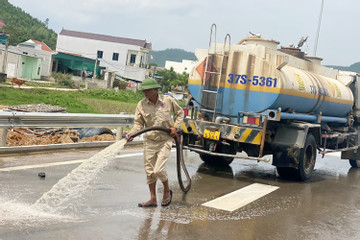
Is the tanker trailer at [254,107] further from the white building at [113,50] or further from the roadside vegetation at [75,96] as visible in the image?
the white building at [113,50]

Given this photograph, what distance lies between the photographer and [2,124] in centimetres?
902

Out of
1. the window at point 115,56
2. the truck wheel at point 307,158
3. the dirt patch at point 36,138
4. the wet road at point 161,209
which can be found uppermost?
the window at point 115,56

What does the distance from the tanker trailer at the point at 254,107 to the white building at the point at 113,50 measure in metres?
65.4

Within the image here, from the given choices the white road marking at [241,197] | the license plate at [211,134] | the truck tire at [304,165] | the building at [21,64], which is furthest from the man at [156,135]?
the building at [21,64]

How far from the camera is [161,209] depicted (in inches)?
251

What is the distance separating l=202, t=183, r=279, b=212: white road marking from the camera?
7027 mm

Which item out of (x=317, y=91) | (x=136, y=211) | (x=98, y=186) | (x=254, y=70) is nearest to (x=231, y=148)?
(x=254, y=70)

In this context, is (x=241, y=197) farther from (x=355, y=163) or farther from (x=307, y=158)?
(x=355, y=163)

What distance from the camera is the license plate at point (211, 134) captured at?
943 cm

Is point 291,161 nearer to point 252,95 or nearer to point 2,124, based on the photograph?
point 252,95

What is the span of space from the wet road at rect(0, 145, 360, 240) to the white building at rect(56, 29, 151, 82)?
6642 centimetres

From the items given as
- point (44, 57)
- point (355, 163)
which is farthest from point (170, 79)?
point (355, 163)

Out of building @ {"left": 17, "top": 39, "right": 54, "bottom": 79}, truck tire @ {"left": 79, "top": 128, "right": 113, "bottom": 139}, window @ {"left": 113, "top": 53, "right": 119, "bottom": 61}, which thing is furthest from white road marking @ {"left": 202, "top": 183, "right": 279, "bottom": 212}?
window @ {"left": 113, "top": 53, "right": 119, "bottom": 61}

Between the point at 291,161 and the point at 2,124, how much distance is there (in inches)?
226
